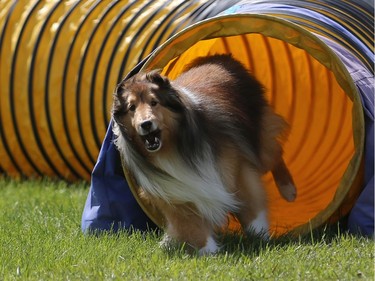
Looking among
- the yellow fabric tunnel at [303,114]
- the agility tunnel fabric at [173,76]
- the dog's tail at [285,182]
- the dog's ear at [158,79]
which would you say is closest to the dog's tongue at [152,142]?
the dog's ear at [158,79]

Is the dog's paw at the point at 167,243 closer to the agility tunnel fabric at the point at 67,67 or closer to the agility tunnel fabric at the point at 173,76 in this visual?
the agility tunnel fabric at the point at 173,76

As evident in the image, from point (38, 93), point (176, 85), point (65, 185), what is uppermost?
point (176, 85)

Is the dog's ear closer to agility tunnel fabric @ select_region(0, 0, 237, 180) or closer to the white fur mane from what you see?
the white fur mane

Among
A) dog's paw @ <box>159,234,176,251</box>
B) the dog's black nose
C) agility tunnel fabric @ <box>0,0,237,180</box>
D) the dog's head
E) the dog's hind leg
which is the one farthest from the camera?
agility tunnel fabric @ <box>0,0,237,180</box>

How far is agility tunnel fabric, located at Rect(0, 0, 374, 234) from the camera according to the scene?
626cm

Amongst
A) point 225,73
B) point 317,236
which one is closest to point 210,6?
point 225,73

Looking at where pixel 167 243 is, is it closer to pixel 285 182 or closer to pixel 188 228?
pixel 188 228

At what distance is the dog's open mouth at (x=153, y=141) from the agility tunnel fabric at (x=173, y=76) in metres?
0.52

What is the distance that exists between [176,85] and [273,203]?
147cm

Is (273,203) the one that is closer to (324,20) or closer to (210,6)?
(324,20)

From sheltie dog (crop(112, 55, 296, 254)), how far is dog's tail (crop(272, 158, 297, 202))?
568 mm

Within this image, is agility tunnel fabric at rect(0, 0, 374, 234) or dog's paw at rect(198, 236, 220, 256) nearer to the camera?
dog's paw at rect(198, 236, 220, 256)

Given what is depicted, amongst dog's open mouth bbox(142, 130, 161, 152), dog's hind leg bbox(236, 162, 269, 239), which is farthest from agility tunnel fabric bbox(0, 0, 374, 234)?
dog's open mouth bbox(142, 130, 161, 152)

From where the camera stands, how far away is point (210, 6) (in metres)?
8.74
